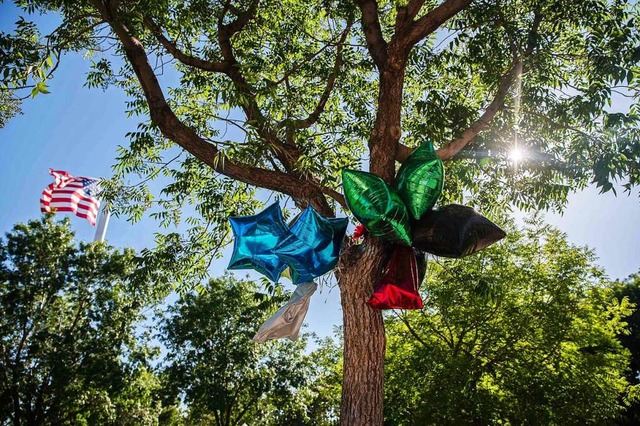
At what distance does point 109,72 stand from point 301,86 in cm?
263

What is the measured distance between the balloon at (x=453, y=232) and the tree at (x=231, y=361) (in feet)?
43.2

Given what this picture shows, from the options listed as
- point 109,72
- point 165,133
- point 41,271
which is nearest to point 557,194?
point 165,133

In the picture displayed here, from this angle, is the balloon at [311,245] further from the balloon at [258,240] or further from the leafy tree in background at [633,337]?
the leafy tree in background at [633,337]

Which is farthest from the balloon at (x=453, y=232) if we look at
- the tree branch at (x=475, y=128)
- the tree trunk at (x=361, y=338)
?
the tree branch at (x=475, y=128)

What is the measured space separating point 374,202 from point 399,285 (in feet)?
1.90

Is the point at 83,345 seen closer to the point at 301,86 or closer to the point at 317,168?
the point at 301,86

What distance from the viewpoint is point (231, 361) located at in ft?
54.3

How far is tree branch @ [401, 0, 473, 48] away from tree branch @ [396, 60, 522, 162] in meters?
0.87

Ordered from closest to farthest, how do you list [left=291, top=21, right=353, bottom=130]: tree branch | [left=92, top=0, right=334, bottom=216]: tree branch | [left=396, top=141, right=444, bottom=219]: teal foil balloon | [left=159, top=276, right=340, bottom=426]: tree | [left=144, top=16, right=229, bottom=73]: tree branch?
[left=396, top=141, right=444, bottom=219]: teal foil balloon, [left=92, top=0, right=334, bottom=216]: tree branch, [left=144, top=16, right=229, bottom=73]: tree branch, [left=291, top=21, right=353, bottom=130]: tree branch, [left=159, top=276, right=340, bottom=426]: tree

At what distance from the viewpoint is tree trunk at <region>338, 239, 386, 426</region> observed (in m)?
3.13

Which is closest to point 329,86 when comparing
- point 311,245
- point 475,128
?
point 475,128

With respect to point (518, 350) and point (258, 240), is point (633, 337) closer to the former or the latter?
point (518, 350)

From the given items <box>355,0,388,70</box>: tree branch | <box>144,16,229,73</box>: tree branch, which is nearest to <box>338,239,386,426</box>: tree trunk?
<box>355,0,388,70</box>: tree branch

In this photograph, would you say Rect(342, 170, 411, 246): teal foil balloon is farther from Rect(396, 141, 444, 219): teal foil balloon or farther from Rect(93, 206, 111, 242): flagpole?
Rect(93, 206, 111, 242): flagpole
